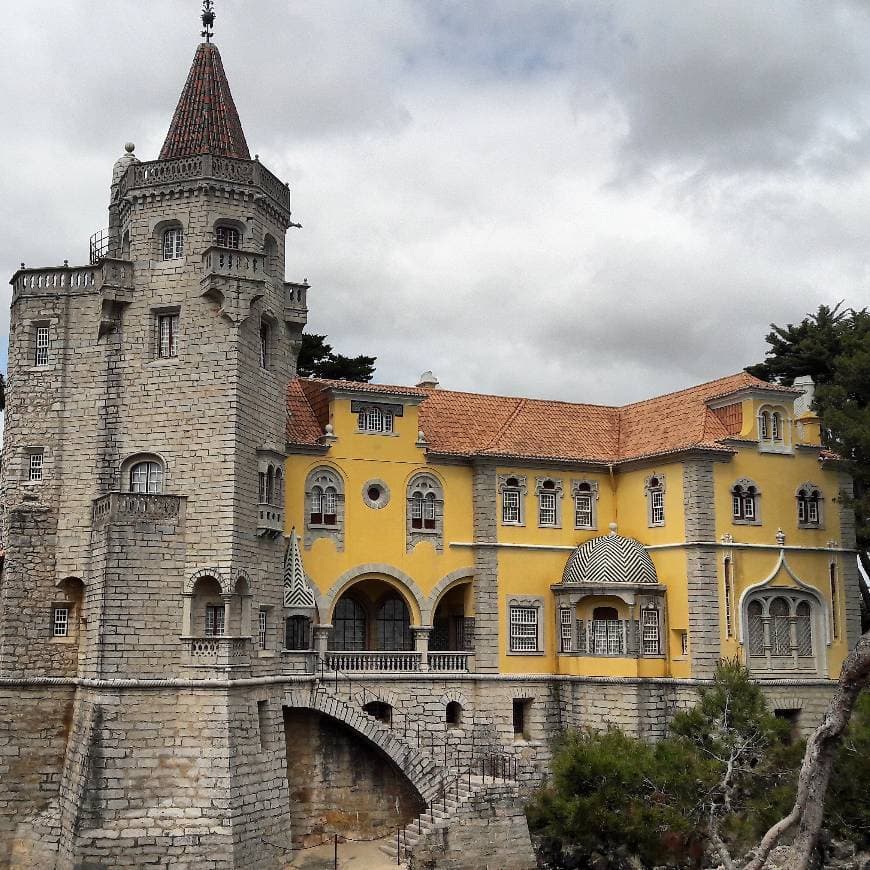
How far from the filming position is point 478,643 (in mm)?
38844

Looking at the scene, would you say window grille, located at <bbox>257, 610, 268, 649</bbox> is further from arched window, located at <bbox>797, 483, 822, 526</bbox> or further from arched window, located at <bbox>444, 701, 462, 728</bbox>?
arched window, located at <bbox>797, 483, 822, 526</bbox>

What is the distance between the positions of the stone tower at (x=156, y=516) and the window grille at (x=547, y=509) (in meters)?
9.69

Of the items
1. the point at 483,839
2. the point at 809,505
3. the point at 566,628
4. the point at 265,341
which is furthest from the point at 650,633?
the point at 265,341

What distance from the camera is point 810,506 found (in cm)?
4066

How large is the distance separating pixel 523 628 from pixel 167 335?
15436 mm

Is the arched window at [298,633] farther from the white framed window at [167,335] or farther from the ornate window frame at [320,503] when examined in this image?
the white framed window at [167,335]

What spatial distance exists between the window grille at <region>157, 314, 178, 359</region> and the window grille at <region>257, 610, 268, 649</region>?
827 cm

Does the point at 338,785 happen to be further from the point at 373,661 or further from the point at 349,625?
the point at 349,625

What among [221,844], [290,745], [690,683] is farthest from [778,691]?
[221,844]

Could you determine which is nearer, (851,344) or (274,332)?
(274,332)

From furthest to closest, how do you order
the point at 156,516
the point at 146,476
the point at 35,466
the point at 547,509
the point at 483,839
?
the point at 547,509
the point at 35,466
the point at 146,476
the point at 156,516
the point at 483,839

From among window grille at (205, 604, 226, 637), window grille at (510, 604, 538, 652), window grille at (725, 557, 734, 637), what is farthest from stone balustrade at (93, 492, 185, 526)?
window grille at (725, 557, 734, 637)

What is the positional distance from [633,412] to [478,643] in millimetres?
11374

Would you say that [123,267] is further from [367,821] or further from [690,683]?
[690,683]
